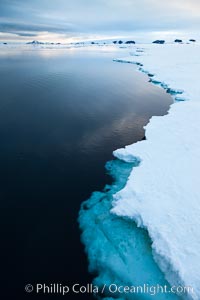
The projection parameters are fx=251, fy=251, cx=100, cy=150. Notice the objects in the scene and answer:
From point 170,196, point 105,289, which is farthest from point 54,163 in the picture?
point 105,289

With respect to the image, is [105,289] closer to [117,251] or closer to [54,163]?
[117,251]

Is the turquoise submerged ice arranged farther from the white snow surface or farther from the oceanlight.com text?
the white snow surface

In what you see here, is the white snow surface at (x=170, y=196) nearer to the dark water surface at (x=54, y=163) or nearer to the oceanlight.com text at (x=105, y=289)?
the oceanlight.com text at (x=105, y=289)

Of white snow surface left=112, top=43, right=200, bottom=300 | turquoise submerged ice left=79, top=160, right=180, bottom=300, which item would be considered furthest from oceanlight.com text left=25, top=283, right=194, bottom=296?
white snow surface left=112, top=43, right=200, bottom=300

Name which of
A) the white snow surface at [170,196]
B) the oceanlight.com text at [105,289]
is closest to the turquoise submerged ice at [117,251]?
the oceanlight.com text at [105,289]

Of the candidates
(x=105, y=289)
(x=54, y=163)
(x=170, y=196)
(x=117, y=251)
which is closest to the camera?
(x=105, y=289)
